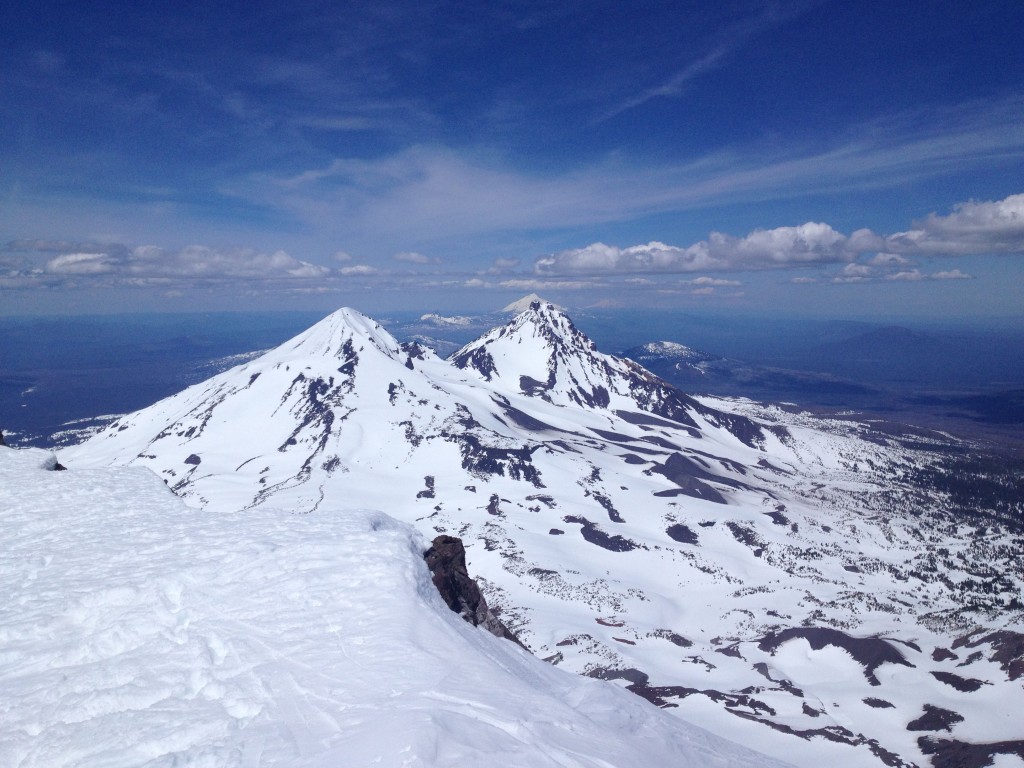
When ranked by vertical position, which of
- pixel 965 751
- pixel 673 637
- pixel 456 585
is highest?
pixel 456 585

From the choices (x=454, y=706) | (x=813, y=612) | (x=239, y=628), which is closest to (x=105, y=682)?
(x=239, y=628)

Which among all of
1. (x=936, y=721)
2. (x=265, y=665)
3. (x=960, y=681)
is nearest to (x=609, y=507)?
(x=960, y=681)

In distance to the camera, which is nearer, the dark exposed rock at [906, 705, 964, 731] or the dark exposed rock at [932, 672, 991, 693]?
the dark exposed rock at [906, 705, 964, 731]

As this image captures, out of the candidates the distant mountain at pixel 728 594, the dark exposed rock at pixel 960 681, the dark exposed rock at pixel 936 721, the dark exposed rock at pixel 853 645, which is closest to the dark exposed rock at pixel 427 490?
the distant mountain at pixel 728 594

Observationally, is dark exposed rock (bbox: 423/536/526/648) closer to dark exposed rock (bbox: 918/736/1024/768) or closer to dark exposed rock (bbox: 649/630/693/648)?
dark exposed rock (bbox: 918/736/1024/768)

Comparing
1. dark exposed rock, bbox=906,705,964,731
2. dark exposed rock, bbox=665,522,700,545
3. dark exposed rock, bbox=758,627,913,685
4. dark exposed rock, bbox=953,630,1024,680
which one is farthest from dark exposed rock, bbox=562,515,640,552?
dark exposed rock, bbox=906,705,964,731

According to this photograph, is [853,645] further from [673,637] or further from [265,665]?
[265,665]
